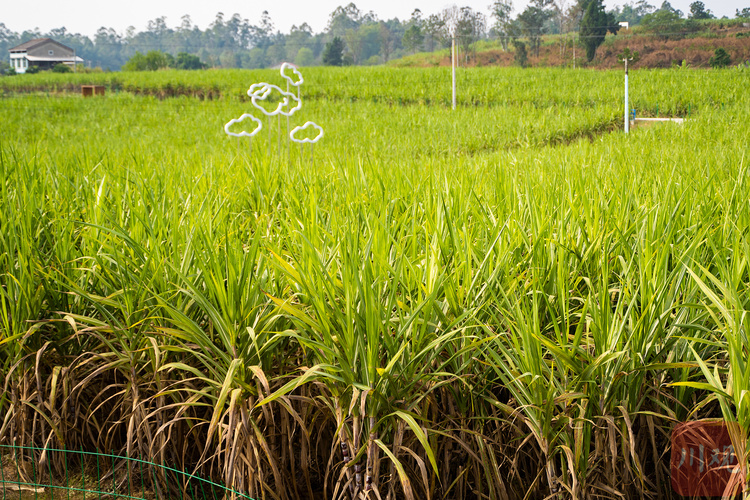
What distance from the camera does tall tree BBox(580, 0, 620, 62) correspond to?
18828 millimetres

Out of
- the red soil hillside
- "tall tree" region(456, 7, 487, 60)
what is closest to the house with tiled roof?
"tall tree" region(456, 7, 487, 60)

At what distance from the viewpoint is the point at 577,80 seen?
623 inches

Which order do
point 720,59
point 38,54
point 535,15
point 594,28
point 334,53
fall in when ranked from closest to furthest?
point 720,59, point 594,28, point 535,15, point 334,53, point 38,54

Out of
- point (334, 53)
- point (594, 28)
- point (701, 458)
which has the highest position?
point (334, 53)

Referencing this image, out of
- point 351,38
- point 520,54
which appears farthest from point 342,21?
point 520,54

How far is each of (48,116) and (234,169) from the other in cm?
1155

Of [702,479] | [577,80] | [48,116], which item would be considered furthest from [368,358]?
[577,80]

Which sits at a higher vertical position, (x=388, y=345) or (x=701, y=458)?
(x=388, y=345)

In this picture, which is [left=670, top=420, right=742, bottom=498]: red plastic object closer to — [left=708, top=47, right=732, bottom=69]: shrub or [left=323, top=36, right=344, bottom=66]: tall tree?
[left=708, top=47, right=732, bottom=69]: shrub

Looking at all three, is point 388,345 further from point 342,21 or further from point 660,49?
point 342,21

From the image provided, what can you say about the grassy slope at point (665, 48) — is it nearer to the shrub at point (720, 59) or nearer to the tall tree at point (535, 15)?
the shrub at point (720, 59)

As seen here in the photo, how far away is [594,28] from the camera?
18875 mm

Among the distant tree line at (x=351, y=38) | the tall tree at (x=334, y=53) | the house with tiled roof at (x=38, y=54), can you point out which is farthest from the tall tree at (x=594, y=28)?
the house with tiled roof at (x=38, y=54)

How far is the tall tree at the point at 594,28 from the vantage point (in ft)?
61.8
